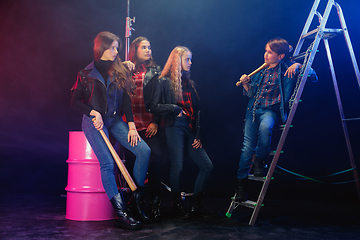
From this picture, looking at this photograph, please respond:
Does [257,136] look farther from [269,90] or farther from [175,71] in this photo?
[175,71]

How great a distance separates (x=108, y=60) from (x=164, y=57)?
1.62 meters

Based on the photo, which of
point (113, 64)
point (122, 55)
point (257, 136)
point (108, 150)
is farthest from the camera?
point (122, 55)

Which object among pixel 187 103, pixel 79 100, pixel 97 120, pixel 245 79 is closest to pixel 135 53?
pixel 187 103

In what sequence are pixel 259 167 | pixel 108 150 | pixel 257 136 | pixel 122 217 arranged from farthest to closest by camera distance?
pixel 257 136 < pixel 259 167 < pixel 108 150 < pixel 122 217

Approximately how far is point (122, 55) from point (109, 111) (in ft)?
5.98

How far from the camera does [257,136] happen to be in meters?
2.80

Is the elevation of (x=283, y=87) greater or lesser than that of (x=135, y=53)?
lesser

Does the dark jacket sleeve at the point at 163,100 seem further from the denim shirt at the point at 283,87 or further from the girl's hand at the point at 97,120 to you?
the denim shirt at the point at 283,87

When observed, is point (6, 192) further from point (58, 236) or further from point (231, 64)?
point (231, 64)

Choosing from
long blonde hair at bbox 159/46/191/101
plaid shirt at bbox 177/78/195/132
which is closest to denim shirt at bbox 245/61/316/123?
plaid shirt at bbox 177/78/195/132

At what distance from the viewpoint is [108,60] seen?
2.54 meters

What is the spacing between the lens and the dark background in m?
3.92

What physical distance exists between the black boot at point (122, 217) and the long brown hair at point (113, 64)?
846mm

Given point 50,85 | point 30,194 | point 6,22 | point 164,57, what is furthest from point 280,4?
point 30,194
